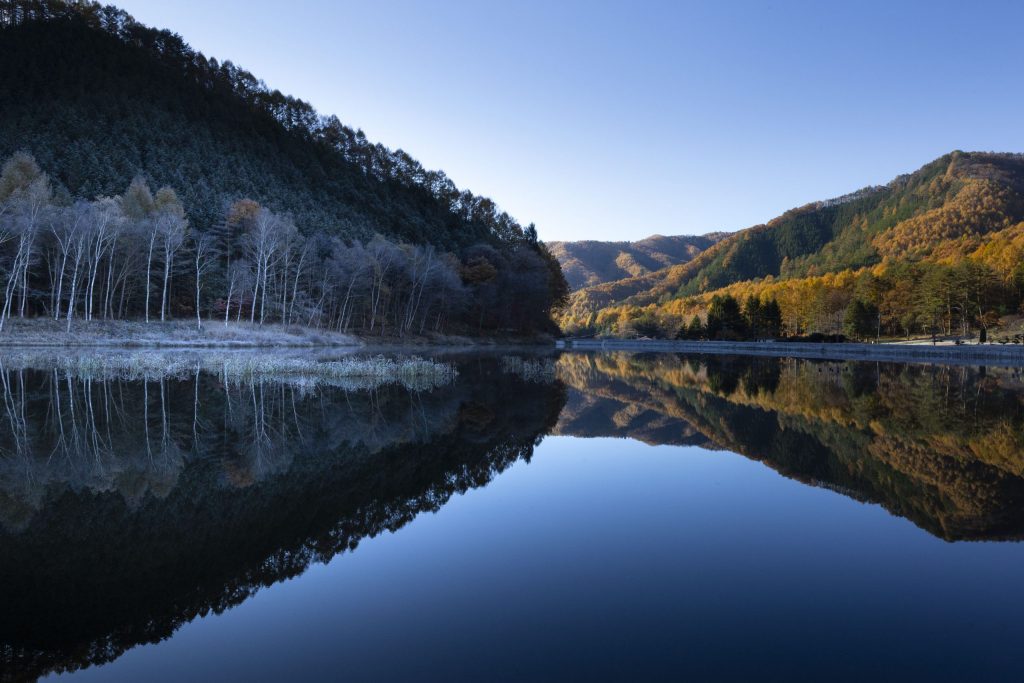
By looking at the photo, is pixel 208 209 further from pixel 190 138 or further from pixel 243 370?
pixel 243 370

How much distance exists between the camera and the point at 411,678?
3.51 m

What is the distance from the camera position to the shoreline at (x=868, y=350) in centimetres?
4256

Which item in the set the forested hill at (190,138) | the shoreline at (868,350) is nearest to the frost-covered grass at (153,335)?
the forested hill at (190,138)

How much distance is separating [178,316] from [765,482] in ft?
182

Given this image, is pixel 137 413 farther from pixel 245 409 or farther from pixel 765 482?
pixel 765 482

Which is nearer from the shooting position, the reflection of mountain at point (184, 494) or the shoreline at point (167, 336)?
the reflection of mountain at point (184, 494)

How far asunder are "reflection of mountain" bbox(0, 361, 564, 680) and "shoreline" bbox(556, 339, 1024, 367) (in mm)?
43132

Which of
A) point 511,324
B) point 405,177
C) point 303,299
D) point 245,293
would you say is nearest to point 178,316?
point 245,293

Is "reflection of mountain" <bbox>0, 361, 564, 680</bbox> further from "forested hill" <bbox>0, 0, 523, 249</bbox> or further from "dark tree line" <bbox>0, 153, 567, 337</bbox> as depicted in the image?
"forested hill" <bbox>0, 0, 523, 249</bbox>

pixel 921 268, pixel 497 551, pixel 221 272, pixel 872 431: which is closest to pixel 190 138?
pixel 221 272

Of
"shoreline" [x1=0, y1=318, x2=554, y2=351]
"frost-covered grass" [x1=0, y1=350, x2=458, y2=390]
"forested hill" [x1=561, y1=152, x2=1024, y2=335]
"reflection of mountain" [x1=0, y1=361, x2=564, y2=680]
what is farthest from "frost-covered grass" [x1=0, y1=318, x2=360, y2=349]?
"forested hill" [x1=561, y1=152, x2=1024, y2=335]

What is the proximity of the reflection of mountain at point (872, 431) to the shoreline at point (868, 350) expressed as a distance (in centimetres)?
2049

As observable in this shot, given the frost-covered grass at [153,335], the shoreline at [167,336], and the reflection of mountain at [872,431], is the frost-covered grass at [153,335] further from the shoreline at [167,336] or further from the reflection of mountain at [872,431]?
the reflection of mountain at [872,431]

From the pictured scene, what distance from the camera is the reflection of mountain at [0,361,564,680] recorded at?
4434mm
